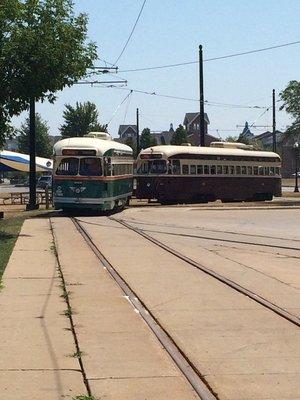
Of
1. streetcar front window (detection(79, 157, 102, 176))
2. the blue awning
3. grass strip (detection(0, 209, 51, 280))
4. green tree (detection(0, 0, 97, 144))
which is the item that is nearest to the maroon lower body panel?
the blue awning

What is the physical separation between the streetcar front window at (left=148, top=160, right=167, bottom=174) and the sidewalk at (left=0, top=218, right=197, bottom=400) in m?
25.7

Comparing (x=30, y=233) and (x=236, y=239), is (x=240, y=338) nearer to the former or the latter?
(x=236, y=239)

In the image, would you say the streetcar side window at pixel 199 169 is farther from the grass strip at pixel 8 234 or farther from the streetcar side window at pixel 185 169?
the grass strip at pixel 8 234

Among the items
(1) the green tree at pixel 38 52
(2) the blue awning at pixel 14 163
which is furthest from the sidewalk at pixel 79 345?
(2) the blue awning at pixel 14 163

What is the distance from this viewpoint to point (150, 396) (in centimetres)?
548

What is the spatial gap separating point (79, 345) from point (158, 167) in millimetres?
31231

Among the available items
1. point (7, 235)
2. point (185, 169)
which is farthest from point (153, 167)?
point (7, 235)

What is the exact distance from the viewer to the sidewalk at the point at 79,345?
5.67m

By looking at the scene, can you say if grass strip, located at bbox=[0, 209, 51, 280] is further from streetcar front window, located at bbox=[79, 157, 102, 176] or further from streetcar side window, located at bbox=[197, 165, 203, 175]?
streetcar side window, located at bbox=[197, 165, 203, 175]

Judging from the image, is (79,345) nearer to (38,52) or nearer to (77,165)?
(38,52)

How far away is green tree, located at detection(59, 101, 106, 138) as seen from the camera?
78.9m

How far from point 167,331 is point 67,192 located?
22.0 metres

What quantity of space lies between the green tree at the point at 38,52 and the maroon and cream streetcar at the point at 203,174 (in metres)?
18.9

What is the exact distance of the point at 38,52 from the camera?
60.8 feet
